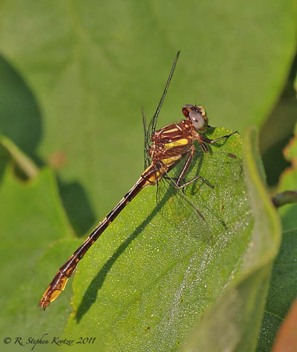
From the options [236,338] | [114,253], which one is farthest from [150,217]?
[236,338]

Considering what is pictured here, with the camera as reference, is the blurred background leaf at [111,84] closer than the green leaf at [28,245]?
No

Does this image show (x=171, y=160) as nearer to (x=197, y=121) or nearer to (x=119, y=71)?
(x=197, y=121)

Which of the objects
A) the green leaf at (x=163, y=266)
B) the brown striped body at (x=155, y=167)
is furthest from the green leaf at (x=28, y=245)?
the green leaf at (x=163, y=266)

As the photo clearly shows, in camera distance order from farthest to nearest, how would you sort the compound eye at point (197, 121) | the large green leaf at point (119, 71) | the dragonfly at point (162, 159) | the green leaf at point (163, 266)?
the large green leaf at point (119, 71)
the compound eye at point (197, 121)
the dragonfly at point (162, 159)
the green leaf at point (163, 266)

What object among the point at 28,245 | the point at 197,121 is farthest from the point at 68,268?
the point at 28,245

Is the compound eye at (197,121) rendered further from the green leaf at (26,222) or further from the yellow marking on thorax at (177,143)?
the green leaf at (26,222)

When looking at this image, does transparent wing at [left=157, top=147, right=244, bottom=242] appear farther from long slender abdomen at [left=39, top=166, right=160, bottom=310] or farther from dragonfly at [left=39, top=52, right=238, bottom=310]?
long slender abdomen at [left=39, top=166, right=160, bottom=310]

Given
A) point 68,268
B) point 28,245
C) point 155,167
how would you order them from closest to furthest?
point 68,268
point 155,167
point 28,245

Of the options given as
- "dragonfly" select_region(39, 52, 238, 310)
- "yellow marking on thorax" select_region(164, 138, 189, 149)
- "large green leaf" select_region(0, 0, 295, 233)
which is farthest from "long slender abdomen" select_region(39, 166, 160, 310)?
"large green leaf" select_region(0, 0, 295, 233)
